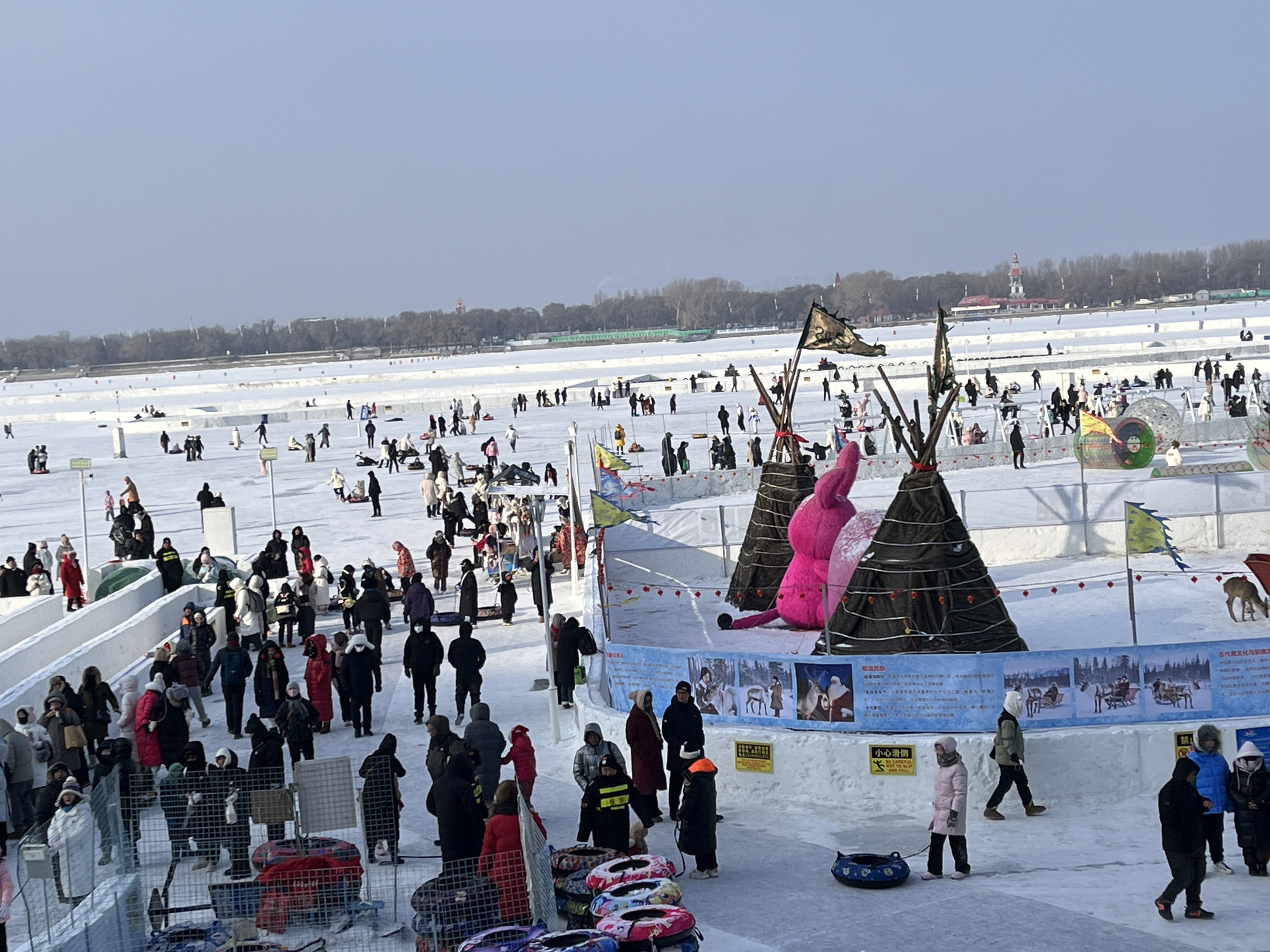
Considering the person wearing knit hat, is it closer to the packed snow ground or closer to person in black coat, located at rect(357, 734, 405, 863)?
the packed snow ground

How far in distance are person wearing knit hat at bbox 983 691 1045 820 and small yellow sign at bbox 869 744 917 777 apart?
0.59 m

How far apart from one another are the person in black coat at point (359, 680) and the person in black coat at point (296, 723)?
127 centimetres

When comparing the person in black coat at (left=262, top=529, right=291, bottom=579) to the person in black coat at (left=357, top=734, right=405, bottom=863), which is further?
the person in black coat at (left=262, top=529, right=291, bottom=579)

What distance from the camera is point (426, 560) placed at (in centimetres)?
2358

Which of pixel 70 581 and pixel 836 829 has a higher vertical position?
pixel 70 581

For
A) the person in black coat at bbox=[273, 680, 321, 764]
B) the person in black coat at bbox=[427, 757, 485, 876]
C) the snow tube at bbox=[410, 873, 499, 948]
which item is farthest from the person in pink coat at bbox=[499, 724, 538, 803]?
the snow tube at bbox=[410, 873, 499, 948]

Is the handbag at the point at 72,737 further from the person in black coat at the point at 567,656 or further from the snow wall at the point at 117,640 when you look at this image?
the person in black coat at the point at 567,656

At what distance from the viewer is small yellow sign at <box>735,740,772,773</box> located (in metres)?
10.9

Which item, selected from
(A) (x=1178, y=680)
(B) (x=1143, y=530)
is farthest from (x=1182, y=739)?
(B) (x=1143, y=530)

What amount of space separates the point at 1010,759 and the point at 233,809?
201 inches

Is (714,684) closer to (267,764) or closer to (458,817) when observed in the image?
(458,817)

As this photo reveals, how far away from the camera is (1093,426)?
26609mm

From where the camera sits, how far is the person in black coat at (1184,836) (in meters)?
7.87

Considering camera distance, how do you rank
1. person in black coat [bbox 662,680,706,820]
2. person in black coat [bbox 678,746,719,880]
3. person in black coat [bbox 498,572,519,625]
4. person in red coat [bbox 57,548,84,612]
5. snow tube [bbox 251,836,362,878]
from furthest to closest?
person in red coat [bbox 57,548,84,612], person in black coat [bbox 498,572,519,625], person in black coat [bbox 662,680,706,820], person in black coat [bbox 678,746,719,880], snow tube [bbox 251,836,362,878]
